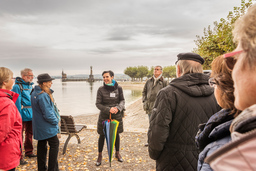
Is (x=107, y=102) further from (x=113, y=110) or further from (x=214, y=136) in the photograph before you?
(x=214, y=136)

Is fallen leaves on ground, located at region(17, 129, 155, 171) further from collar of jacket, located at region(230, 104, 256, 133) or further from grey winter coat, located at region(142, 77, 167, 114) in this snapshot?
collar of jacket, located at region(230, 104, 256, 133)

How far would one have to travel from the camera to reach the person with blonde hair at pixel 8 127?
244 cm

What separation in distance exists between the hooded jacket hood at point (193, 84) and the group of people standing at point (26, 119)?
7.89 feet

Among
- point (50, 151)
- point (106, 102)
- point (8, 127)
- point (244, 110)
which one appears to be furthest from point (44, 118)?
point (244, 110)

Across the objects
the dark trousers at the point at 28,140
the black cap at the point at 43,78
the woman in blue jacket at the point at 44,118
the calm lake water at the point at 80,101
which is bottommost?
the calm lake water at the point at 80,101

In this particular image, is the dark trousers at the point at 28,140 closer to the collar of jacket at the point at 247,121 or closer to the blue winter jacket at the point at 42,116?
the blue winter jacket at the point at 42,116

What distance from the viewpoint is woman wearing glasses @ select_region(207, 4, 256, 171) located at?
564mm

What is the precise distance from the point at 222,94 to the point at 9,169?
9.98 ft

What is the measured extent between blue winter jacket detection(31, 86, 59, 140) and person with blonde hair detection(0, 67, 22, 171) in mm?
901

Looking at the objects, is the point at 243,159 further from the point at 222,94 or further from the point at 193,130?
the point at 193,130

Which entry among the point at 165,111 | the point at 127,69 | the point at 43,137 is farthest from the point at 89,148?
the point at 127,69

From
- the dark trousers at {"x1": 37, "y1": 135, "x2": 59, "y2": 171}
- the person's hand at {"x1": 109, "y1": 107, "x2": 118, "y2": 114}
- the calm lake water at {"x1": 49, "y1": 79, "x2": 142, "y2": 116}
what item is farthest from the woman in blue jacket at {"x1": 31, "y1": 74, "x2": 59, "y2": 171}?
the calm lake water at {"x1": 49, "y1": 79, "x2": 142, "y2": 116}

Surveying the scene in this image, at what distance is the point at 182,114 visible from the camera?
221 cm

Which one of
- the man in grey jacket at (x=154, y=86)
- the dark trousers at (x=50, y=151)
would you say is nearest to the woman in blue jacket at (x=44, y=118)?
the dark trousers at (x=50, y=151)
